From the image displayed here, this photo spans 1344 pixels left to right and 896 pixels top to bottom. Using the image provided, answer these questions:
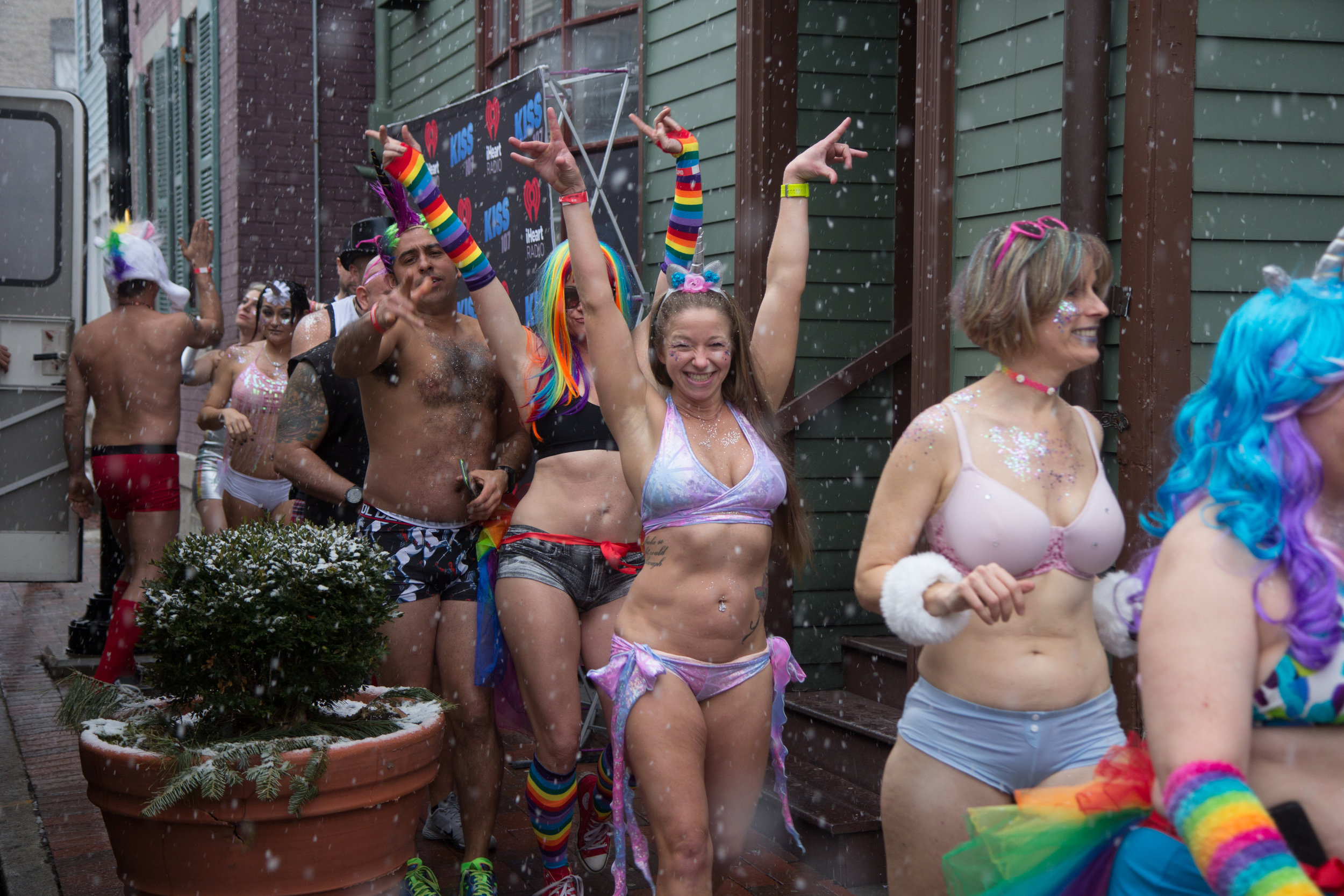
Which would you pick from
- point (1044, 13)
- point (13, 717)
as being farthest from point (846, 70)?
point (13, 717)

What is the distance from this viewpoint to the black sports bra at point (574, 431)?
3.99 meters

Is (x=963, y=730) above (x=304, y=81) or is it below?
below

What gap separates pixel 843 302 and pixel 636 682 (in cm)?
342

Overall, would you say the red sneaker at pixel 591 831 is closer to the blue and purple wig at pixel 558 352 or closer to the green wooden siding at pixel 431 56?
the blue and purple wig at pixel 558 352

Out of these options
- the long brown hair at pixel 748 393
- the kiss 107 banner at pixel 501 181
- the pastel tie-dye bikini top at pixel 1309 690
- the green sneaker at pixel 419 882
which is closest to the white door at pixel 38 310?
the kiss 107 banner at pixel 501 181

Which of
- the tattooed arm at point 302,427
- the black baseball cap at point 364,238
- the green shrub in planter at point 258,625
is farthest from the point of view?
the black baseball cap at point 364,238

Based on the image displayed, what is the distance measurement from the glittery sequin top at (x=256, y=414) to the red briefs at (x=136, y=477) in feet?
1.13

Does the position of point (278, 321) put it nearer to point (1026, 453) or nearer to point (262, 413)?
point (262, 413)

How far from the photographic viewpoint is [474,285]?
151 inches

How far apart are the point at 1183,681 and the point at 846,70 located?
196 inches

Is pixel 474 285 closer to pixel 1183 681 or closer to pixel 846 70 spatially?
pixel 1183 681

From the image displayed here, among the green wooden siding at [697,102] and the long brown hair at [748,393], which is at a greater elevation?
the green wooden siding at [697,102]

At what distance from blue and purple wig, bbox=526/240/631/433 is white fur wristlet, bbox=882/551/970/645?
1.74 meters

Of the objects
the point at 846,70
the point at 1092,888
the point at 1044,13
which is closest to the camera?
the point at 1092,888
